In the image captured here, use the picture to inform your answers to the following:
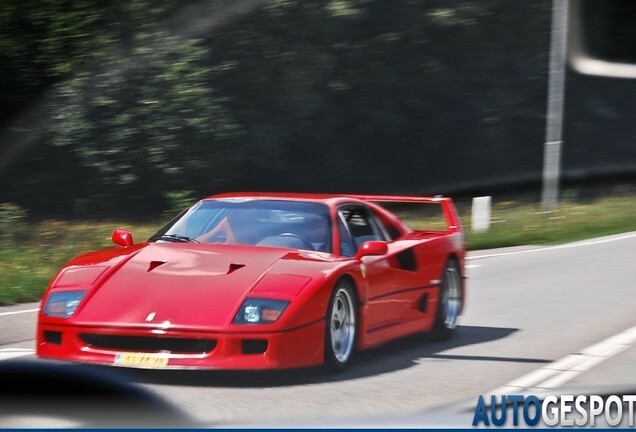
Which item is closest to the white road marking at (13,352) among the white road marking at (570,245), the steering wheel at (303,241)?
the steering wheel at (303,241)

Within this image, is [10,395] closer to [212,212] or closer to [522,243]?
[212,212]

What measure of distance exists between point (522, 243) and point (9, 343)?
13.2 m

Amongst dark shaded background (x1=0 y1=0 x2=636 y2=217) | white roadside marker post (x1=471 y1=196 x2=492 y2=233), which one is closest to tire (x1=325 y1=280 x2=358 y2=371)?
white roadside marker post (x1=471 y1=196 x2=492 y2=233)

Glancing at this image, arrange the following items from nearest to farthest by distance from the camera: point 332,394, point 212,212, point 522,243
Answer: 1. point 332,394
2. point 212,212
3. point 522,243

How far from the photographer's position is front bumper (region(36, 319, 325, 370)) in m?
6.80

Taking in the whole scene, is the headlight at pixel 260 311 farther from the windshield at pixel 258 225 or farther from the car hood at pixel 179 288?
the windshield at pixel 258 225

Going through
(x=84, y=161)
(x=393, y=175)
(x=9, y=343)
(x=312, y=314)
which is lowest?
(x=393, y=175)

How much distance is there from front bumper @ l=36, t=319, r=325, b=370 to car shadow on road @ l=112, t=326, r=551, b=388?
191 mm

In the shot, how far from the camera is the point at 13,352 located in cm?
848

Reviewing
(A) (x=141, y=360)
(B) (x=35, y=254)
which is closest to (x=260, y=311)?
(A) (x=141, y=360)

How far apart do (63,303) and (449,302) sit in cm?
344

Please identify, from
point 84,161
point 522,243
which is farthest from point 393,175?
point 522,243

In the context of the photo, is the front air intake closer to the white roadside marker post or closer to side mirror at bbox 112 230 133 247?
side mirror at bbox 112 230 133 247

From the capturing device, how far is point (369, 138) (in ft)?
118
